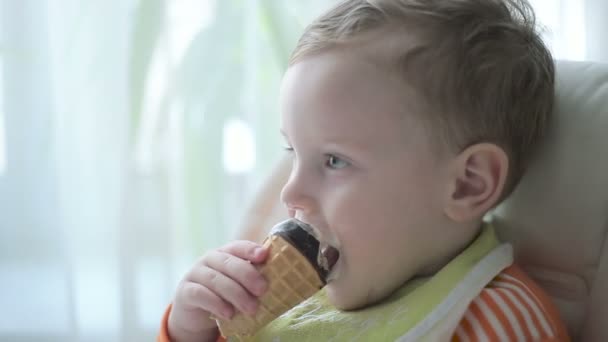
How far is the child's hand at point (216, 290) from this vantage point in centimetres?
92

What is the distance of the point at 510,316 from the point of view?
35.0 inches

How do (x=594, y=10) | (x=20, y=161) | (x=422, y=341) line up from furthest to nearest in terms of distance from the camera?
(x=20, y=161), (x=594, y=10), (x=422, y=341)

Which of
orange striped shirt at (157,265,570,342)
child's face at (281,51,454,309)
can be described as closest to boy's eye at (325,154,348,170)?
child's face at (281,51,454,309)

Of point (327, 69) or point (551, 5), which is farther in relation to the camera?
point (551, 5)

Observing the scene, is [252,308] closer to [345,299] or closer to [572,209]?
[345,299]

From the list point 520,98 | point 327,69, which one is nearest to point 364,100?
point 327,69

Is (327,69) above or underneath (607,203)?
above

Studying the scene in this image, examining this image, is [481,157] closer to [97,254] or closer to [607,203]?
[607,203]

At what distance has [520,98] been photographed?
3.18 feet

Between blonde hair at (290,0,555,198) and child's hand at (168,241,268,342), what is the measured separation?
27 cm

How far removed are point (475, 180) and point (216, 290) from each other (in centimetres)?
35

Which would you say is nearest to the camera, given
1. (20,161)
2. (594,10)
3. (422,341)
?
(422,341)

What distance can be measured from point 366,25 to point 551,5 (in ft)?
2.28

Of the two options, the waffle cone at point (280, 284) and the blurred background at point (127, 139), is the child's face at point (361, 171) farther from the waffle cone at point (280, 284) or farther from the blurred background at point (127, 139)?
the blurred background at point (127, 139)
